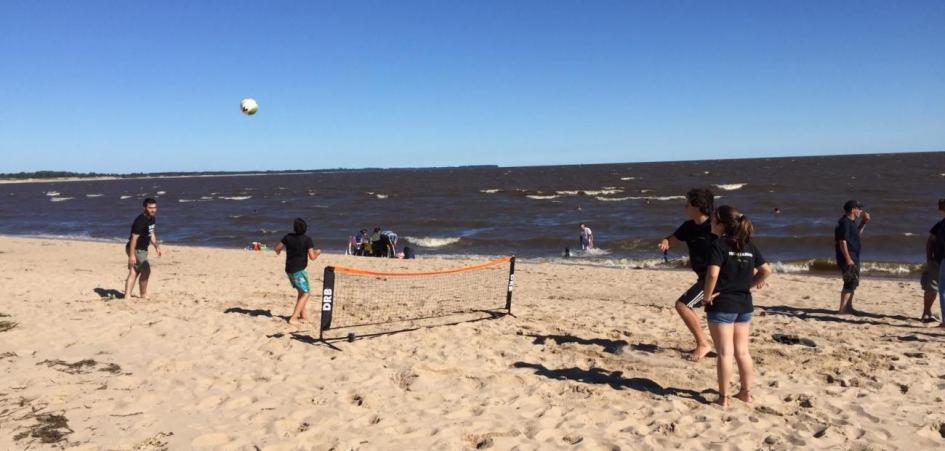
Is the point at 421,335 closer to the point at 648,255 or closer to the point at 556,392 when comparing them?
the point at 556,392

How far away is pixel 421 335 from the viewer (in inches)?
287

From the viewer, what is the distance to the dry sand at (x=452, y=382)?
4.29 m

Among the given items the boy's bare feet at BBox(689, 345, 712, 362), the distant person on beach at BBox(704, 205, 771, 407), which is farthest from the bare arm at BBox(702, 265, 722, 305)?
the boy's bare feet at BBox(689, 345, 712, 362)

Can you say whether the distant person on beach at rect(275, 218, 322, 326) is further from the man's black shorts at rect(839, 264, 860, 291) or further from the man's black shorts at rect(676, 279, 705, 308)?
the man's black shorts at rect(839, 264, 860, 291)

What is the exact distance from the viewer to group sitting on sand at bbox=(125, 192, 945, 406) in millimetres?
4383

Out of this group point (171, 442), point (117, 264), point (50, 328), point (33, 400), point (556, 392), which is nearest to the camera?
point (171, 442)

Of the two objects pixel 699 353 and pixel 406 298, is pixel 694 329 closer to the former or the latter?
pixel 699 353

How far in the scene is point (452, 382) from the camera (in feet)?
18.4

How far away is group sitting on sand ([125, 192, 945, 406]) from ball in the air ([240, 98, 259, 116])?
13.3 feet

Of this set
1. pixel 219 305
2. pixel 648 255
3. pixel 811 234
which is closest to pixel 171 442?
pixel 219 305

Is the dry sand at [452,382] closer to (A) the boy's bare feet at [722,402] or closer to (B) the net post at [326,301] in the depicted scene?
(A) the boy's bare feet at [722,402]

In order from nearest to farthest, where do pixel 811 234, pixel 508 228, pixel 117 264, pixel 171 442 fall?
1. pixel 171 442
2. pixel 117 264
3. pixel 811 234
4. pixel 508 228

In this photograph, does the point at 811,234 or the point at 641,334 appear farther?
the point at 811,234

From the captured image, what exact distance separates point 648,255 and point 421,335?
14.7 m
